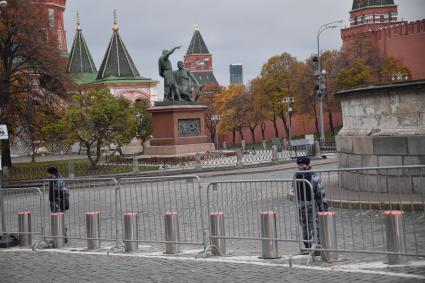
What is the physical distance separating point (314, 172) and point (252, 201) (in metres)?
1.20

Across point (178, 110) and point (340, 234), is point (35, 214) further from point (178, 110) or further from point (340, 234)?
point (178, 110)

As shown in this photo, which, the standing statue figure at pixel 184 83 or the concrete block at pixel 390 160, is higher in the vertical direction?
the standing statue figure at pixel 184 83

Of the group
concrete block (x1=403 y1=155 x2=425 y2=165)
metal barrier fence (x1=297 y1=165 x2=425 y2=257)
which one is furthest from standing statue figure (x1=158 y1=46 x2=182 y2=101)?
metal barrier fence (x1=297 y1=165 x2=425 y2=257)

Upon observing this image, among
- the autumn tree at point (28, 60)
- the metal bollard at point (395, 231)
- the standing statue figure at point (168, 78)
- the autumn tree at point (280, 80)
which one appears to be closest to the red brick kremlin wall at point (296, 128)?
the autumn tree at point (280, 80)

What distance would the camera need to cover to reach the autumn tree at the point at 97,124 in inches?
1551

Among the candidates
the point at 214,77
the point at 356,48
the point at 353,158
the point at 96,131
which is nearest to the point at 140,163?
the point at 96,131

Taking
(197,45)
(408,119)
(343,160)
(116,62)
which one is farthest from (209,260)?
(197,45)

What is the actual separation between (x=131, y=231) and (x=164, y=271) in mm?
2432

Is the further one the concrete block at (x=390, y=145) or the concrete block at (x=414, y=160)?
the concrete block at (x=390, y=145)

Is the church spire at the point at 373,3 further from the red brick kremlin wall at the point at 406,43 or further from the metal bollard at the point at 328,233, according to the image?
the metal bollard at the point at 328,233

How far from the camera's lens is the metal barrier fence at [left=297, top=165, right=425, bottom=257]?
354 inches

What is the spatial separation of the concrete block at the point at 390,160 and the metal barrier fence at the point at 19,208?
26.8ft

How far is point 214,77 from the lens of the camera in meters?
159

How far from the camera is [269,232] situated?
10.6 m
